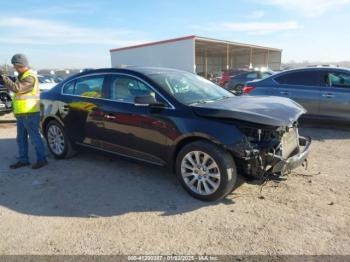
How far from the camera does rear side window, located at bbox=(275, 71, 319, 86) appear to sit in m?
7.32

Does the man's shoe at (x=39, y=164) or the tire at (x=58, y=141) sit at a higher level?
the tire at (x=58, y=141)

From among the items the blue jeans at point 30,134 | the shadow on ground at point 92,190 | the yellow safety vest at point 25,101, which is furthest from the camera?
the blue jeans at point 30,134

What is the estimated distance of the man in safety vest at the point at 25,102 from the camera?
4.78 meters

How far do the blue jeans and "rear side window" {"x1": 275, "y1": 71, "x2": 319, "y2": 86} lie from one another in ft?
18.9

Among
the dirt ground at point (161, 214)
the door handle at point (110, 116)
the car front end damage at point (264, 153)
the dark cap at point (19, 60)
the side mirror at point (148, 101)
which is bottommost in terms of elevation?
the dirt ground at point (161, 214)

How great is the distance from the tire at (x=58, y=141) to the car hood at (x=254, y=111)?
2.78 m

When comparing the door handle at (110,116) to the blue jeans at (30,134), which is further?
the blue jeans at (30,134)

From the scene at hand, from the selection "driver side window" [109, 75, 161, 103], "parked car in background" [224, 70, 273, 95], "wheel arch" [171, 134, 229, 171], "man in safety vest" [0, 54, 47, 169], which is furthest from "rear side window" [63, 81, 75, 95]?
"parked car in background" [224, 70, 273, 95]

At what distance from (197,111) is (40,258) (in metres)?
2.27

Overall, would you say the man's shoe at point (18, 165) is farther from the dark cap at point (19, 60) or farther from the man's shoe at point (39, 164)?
the dark cap at point (19, 60)

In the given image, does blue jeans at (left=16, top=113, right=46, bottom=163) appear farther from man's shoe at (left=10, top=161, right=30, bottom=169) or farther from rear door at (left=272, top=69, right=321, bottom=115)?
rear door at (left=272, top=69, right=321, bottom=115)

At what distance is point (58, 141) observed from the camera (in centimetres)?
562

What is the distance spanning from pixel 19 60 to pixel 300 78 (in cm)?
616

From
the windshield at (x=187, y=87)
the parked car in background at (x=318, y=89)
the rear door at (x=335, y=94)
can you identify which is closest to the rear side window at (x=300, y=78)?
the parked car in background at (x=318, y=89)
